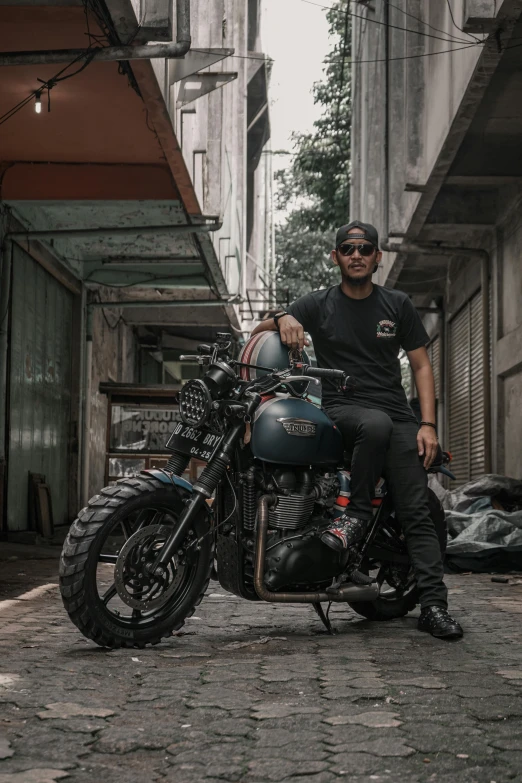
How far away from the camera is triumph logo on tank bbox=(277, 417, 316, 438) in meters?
4.60

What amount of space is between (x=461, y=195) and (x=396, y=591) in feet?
28.8

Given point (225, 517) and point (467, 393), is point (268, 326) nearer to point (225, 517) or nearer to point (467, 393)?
point (225, 517)

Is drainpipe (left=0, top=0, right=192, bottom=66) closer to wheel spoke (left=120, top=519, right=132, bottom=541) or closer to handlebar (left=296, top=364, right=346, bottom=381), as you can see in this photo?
handlebar (left=296, top=364, right=346, bottom=381)

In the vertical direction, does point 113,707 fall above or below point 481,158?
below

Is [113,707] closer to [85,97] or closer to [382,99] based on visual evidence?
[85,97]

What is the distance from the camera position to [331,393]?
5102 millimetres

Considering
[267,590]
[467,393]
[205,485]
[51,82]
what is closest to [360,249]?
[205,485]

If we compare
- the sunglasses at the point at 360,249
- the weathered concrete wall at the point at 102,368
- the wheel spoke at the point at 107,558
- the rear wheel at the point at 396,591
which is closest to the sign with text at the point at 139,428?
the weathered concrete wall at the point at 102,368

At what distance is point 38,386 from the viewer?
507 inches

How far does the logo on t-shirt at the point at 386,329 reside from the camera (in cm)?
511

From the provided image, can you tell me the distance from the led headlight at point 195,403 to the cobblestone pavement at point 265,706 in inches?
38.0

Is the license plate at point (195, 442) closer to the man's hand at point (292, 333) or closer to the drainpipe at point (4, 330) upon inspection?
the man's hand at point (292, 333)

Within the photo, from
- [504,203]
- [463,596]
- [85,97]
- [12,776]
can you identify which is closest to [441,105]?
[504,203]

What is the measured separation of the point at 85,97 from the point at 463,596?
5032mm
